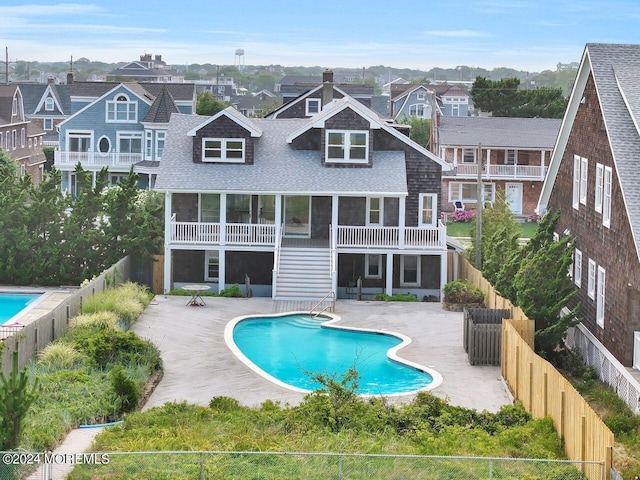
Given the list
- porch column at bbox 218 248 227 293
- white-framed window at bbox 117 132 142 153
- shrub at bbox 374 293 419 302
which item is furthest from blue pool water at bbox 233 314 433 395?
white-framed window at bbox 117 132 142 153

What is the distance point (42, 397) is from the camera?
22.9m

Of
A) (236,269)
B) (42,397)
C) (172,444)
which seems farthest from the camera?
(236,269)

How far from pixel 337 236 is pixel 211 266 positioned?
15.9ft

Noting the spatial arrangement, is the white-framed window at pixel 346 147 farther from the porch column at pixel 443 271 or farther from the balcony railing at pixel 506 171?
the balcony railing at pixel 506 171

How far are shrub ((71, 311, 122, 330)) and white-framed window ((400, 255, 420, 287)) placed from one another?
14.0 metres

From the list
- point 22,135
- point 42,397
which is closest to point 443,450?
point 42,397

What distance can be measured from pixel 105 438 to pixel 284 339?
13691 millimetres

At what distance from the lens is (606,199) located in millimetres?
28406

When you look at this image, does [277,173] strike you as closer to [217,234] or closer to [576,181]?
[217,234]

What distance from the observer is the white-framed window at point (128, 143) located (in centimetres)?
7150

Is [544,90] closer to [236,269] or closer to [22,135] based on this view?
[22,135]

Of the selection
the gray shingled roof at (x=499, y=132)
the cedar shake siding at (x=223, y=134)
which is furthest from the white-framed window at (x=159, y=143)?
the cedar shake siding at (x=223, y=134)

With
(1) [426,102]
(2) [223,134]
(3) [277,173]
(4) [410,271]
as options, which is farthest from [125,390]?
(1) [426,102]

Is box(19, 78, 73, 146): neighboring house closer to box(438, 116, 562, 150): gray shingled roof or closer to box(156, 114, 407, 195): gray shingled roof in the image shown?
box(438, 116, 562, 150): gray shingled roof
